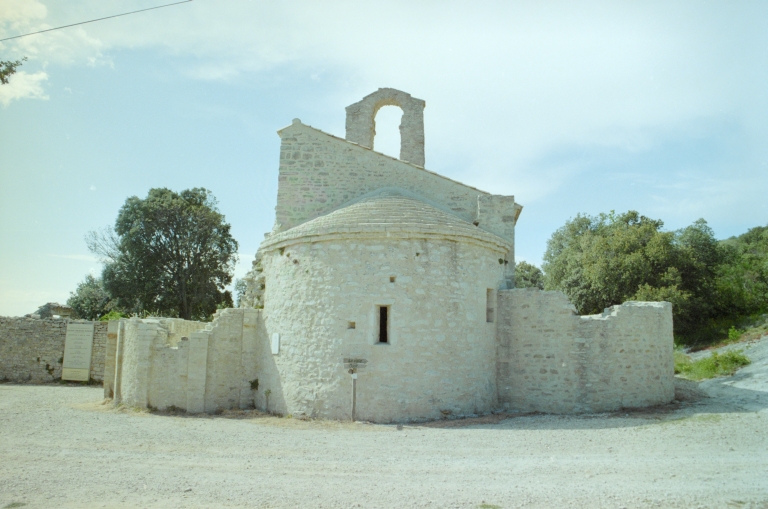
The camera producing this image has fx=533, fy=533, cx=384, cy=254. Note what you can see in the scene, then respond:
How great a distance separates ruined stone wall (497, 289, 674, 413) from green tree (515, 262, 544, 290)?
94.5 feet

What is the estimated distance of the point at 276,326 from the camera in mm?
12312

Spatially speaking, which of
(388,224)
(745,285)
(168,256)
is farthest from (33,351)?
(745,285)

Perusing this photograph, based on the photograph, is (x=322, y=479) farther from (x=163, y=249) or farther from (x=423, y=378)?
(x=163, y=249)

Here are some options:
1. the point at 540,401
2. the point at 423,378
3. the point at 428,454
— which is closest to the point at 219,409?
the point at 423,378

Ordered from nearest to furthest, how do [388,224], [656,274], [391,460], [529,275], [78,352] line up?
[391,460], [388,224], [78,352], [656,274], [529,275]

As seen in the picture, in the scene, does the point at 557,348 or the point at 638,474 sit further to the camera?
the point at 557,348

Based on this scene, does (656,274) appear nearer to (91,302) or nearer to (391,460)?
(391,460)

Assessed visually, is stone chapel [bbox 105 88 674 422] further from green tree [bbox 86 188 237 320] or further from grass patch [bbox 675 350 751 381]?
green tree [bbox 86 188 237 320]

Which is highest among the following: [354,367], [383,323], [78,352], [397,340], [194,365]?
[383,323]

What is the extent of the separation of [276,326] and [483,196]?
6.41 meters

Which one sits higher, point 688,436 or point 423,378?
point 423,378

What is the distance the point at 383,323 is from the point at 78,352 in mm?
14263

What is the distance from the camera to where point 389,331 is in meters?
11.1

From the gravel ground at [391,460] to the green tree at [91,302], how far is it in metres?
20.6
